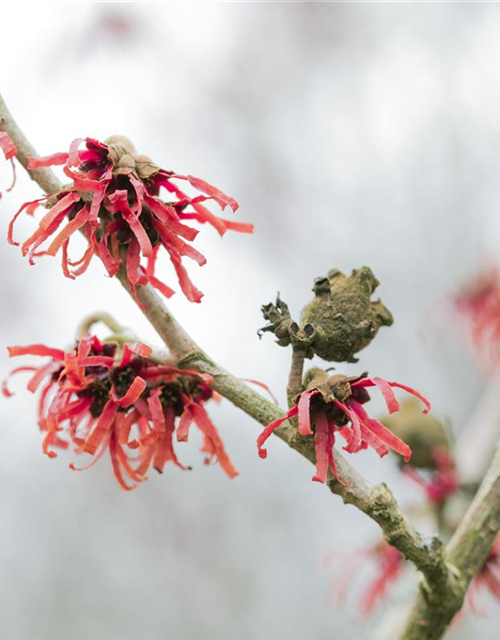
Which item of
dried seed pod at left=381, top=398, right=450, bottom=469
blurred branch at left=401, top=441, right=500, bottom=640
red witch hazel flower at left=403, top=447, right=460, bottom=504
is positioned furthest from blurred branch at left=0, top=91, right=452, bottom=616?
red witch hazel flower at left=403, top=447, right=460, bottom=504

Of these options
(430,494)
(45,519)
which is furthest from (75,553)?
(430,494)

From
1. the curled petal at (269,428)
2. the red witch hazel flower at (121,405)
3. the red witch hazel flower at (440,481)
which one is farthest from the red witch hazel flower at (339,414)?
the red witch hazel flower at (440,481)

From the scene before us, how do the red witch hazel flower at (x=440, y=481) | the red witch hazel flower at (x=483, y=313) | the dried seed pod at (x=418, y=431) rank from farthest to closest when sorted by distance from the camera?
the red witch hazel flower at (x=483, y=313)
the red witch hazel flower at (x=440, y=481)
the dried seed pod at (x=418, y=431)

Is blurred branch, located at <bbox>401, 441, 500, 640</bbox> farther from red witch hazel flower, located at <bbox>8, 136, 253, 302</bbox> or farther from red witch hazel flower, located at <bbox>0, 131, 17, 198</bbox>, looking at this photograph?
red witch hazel flower, located at <bbox>0, 131, 17, 198</bbox>

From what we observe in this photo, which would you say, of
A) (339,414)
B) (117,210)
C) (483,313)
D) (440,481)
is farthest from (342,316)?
(483,313)

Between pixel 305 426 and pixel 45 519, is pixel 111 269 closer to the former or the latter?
pixel 305 426

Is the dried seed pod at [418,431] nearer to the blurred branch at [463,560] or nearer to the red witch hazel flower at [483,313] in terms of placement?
the blurred branch at [463,560]
